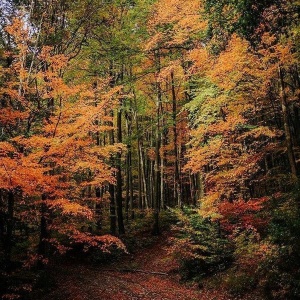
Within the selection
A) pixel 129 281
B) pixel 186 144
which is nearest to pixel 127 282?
pixel 129 281

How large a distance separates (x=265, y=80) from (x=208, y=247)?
7.33m

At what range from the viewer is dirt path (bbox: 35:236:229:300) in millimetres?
10930

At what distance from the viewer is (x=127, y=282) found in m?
13.0

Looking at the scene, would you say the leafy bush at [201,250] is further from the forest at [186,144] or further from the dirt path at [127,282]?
the dirt path at [127,282]

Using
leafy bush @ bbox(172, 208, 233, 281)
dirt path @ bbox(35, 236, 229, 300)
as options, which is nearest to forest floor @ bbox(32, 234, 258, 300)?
dirt path @ bbox(35, 236, 229, 300)

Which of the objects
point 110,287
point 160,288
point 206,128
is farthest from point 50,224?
point 206,128

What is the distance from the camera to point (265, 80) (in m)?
12.9

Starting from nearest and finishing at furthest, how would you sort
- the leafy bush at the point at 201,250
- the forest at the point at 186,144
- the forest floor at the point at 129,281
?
the forest at the point at 186,144, the forest floor at the point at 129,281, the leafy bush at the point at 201,250

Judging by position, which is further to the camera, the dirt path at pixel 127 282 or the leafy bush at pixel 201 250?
the leafy bush at pixel 201 250

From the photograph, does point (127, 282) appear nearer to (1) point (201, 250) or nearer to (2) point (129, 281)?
(2) point (129, 281)

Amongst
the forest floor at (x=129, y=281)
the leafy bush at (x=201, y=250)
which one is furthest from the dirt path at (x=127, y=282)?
the leafy bush at (x=201, y=250)

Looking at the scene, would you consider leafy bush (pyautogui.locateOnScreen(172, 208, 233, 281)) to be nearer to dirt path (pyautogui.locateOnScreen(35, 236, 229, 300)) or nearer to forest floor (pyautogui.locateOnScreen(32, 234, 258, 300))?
forest floor (pyautogui.locateOnScreen(32, 234, 258, 300))

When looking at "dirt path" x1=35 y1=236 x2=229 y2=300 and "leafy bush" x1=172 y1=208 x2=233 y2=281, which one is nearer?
"dirt path" x1=35 y1=236 x2=229 y2=300

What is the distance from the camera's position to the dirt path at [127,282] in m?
10.9
